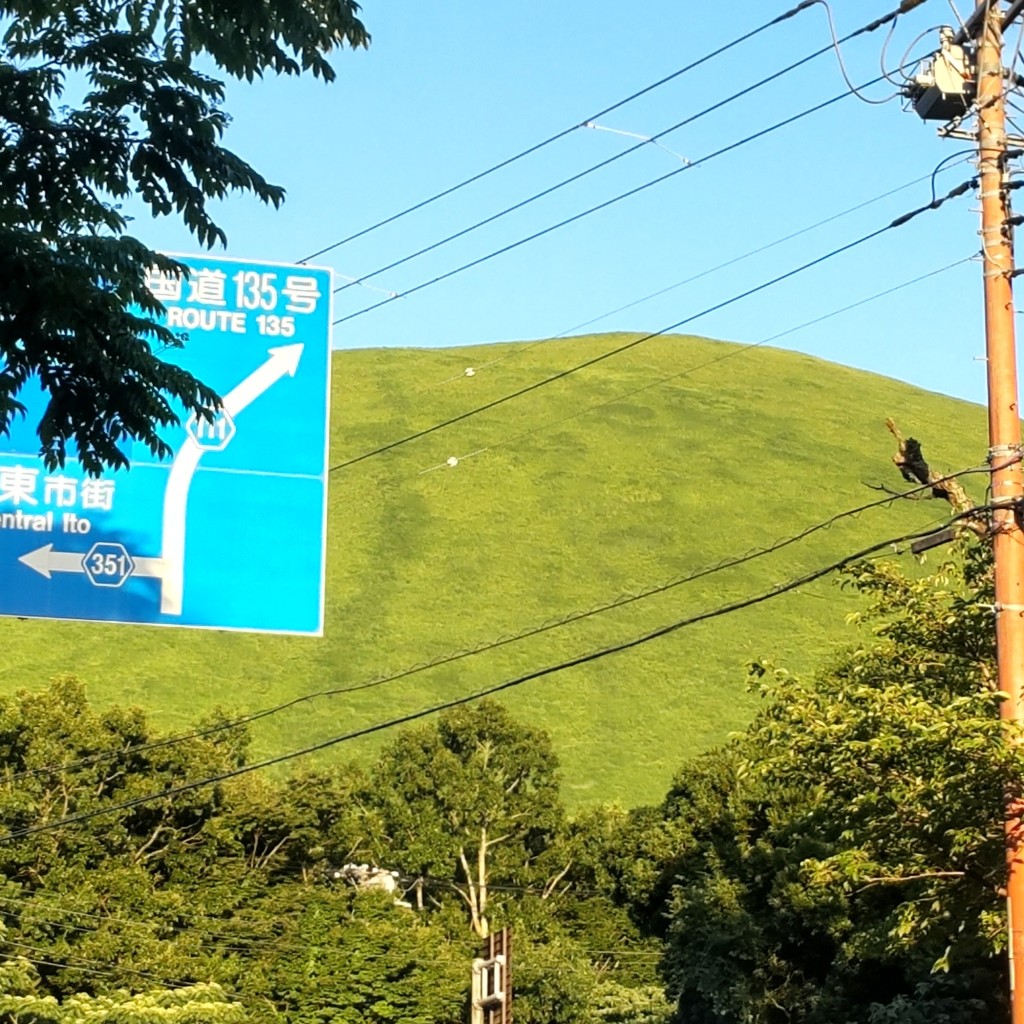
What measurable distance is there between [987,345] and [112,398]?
702 centimetres

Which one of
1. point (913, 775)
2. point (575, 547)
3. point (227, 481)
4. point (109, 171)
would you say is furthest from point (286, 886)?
point (575, 547)

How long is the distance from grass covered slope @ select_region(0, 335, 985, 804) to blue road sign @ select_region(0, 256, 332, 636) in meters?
72.9

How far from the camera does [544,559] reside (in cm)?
11694

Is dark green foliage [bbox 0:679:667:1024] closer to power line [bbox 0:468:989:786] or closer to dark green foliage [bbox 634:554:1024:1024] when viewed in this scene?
power line [bbox 0:468:989:786]

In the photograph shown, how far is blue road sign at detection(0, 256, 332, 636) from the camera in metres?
10.6

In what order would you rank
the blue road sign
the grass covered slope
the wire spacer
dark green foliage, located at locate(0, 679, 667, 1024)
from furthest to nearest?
1. the grass covered slope
2. dark green foliage, located at locate(0, 679, 667, 1024)
3. the wire spacer
4. the blue road sign

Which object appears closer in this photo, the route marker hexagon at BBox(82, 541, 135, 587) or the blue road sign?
the route marker hexagon at BBox(82, 541, 135, 587)

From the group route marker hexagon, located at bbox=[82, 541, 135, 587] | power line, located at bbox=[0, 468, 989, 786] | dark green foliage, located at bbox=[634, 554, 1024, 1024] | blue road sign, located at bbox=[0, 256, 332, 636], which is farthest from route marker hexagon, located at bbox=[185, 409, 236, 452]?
dark green foliage, located at bbox=[634, 554, 1024, 1024]

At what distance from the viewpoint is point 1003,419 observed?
39.4ft

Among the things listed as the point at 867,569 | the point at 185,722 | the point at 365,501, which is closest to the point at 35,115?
the point at 867,569

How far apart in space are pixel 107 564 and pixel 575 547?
357 feet

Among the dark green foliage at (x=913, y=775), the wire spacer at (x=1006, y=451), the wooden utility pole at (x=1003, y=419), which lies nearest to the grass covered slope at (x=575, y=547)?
the dark green foliage at (x=913, y=775)

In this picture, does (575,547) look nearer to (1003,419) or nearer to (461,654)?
(461,654)

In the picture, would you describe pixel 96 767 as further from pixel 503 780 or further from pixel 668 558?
pixel 668 558
